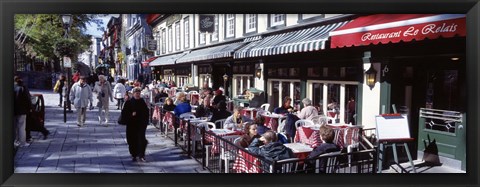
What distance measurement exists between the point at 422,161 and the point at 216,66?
8269mm

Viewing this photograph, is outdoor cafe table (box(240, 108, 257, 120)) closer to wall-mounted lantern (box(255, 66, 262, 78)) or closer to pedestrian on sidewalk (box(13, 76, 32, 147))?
wall-mounted lantern (box(255, 66, 262, 78))

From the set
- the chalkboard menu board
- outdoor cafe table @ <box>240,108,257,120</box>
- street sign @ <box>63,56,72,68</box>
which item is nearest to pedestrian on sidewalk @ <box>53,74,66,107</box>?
street sign @ <box>63,56,72,68</box>

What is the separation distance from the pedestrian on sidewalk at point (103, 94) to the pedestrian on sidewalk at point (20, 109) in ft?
6.38

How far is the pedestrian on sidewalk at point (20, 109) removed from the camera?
6656 millimetres

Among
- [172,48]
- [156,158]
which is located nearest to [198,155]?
[156,158]

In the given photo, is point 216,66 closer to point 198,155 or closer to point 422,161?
point 198,155

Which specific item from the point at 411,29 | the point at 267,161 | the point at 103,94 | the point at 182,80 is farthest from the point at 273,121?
the point at 182,80

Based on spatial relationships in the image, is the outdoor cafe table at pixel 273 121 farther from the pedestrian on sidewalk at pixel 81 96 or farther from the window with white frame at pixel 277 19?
the pedestrian on sidewalk at pixel 81 96

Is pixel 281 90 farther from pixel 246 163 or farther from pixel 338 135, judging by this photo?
pixel 246 163

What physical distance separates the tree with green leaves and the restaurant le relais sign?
4.58 meters

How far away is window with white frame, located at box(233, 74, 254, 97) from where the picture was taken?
1164 centimetres

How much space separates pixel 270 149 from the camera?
5.39 metres

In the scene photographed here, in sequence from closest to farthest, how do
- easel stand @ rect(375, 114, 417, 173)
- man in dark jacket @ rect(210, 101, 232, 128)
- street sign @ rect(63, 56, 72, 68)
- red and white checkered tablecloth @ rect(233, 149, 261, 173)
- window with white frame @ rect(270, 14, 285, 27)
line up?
1. red and white checkered tablecloth @ rect(233, 149, 261, 173)
2. easel stand @ rect(375, 114, 417, 173)
3. window with white frame @ rect(270, 14, 285, 27)
4. street sign @ rect(63, 56, 72, 68)
5. man in dark jacket @ rect(210, 101, 232, 128)
